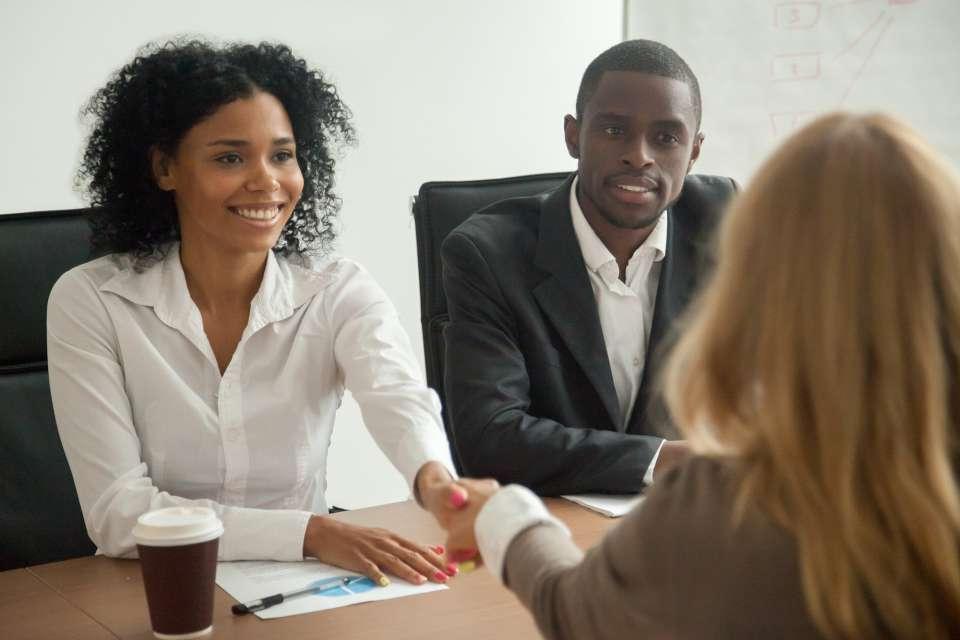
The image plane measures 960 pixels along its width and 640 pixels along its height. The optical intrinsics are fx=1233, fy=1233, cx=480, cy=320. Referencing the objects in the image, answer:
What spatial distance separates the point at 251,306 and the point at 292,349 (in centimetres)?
10

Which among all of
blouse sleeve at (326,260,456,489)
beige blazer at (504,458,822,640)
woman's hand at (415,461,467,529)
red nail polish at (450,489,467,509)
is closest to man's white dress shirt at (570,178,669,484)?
blouse sleeve at (326,260,456,489)

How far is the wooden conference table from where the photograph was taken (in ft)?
4.45

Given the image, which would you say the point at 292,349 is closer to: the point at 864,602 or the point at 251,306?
the point at 251,306

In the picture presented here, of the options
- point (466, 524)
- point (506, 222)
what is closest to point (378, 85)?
point (506, 222)

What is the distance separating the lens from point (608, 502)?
6.20 ft

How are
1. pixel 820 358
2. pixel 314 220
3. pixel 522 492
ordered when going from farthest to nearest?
1. pixel 314 220
2. pixel 522 492
3. pixel 820 358

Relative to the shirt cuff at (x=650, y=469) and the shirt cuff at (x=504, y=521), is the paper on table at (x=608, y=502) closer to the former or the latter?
the shirt cuff at (x=650, y=469)

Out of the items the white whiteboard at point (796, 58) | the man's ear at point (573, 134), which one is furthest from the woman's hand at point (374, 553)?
the white whiteboard at point (796, 58)

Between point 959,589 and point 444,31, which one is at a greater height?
point 444,31

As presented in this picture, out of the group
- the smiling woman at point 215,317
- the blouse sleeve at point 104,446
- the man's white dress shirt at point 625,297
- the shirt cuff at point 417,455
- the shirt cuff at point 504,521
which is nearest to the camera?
the shirt cuff at point 504,521

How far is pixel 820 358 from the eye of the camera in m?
0.88

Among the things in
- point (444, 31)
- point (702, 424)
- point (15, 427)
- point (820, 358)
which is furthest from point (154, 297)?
point (444, 31)

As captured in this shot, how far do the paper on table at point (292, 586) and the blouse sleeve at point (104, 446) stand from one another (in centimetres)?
3

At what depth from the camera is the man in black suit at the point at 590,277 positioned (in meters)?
2.13
